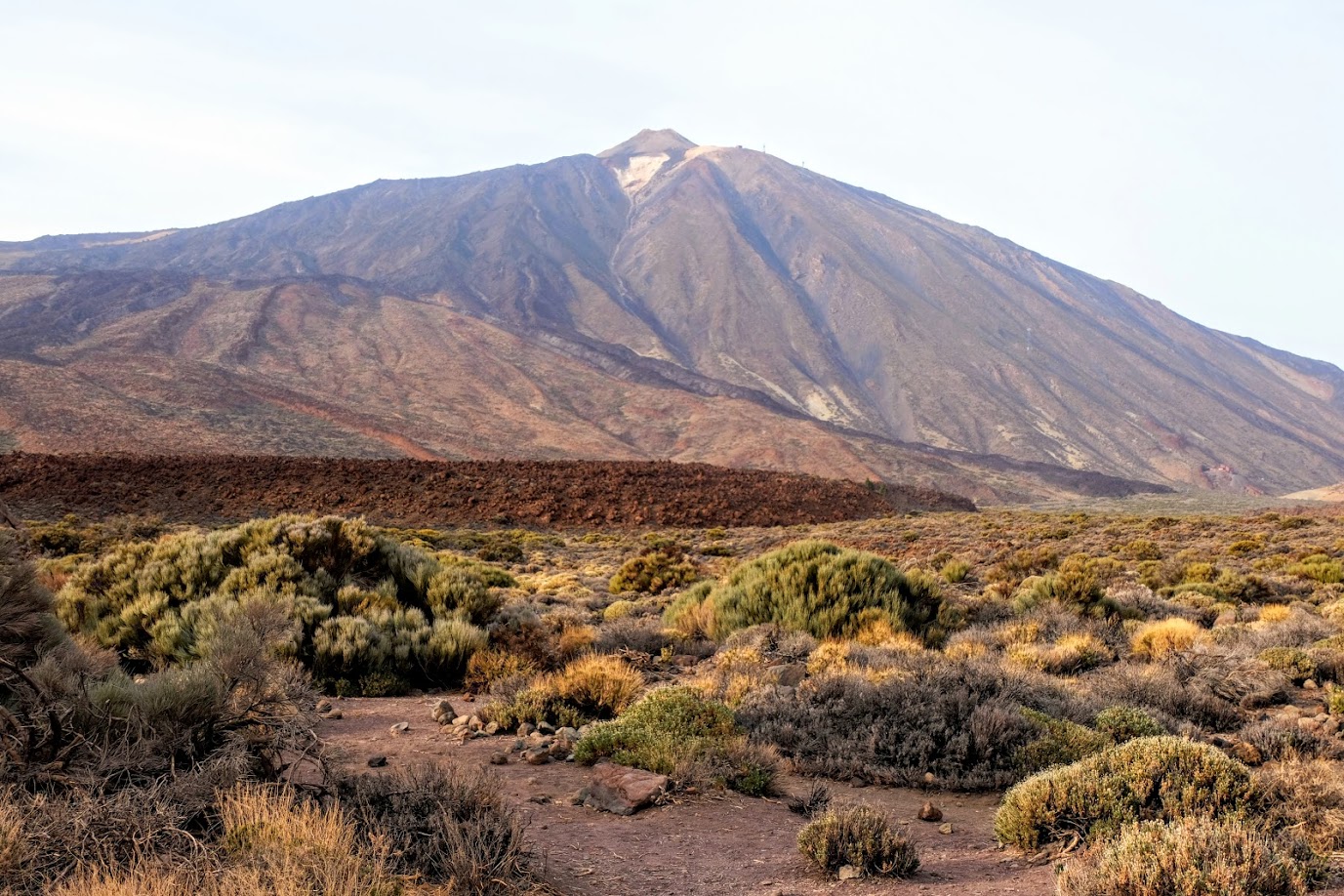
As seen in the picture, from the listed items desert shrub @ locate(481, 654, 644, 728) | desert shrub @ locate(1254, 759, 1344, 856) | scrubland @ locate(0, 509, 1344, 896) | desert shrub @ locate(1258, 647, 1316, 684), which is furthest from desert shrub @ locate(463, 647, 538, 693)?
desert shrub @ locate(1258, 647, 1316, 684)

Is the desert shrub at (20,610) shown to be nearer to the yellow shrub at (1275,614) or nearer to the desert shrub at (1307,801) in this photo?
the desert shrub at (1307,801)

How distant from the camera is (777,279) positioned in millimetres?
160250

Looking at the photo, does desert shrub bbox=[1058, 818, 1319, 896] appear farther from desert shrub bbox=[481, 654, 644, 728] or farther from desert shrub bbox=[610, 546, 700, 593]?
desert shrub bbox=[610, 546, 700, 593]

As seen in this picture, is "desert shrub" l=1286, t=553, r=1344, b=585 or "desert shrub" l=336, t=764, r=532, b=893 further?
"desert shrub" l=1286, t=553, r=1344, b=585

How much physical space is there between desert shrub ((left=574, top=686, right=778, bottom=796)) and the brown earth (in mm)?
26966

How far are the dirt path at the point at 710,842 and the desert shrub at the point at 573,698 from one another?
0.63 meters

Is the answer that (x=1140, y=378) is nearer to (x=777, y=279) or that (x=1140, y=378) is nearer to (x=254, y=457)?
(x=777, y=279)

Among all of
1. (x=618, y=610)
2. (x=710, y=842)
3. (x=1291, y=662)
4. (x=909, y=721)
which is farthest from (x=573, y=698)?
(x=1291, y=662)

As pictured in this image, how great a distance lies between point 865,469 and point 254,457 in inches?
2024

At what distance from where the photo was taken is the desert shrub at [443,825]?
151 inches

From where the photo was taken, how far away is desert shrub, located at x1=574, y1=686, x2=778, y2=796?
19.4 feet

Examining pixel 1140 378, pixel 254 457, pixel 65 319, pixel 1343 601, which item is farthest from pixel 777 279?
pixel 1343 601

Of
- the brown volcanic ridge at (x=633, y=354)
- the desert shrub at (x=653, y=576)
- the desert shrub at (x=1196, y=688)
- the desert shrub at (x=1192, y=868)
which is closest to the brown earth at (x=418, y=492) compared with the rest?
the desert shrub at (x=653, y=576)

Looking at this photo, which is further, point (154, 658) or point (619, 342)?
point (619, 342)
